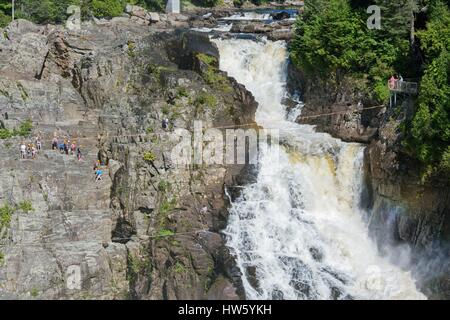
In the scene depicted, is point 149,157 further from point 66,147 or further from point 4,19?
point 4,19

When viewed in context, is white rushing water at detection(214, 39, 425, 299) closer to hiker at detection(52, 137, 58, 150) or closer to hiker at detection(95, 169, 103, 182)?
hiker at detection(95, 169, 103, 182)

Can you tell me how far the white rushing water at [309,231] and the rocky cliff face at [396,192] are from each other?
782 millimetres

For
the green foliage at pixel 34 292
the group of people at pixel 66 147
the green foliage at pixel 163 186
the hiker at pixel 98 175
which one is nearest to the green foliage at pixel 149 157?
the green foliage at pixel 163 186

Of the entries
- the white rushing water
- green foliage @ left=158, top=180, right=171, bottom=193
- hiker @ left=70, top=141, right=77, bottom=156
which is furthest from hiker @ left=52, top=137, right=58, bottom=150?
the white rushing water

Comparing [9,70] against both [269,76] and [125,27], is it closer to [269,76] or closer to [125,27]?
[125,27]

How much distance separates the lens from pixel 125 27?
145ft

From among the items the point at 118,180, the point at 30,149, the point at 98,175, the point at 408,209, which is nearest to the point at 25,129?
the point at 30,149

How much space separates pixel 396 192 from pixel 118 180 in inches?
579

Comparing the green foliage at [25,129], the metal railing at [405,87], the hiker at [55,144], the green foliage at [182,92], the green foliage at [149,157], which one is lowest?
the green foliage at [149,157]

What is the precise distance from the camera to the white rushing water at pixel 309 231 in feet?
→ 86.8

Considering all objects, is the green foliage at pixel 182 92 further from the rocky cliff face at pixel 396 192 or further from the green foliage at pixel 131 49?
the rocky cliff face at pixel 396 192

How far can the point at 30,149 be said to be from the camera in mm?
31641

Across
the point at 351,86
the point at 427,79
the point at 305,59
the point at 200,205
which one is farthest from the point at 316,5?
the point at 200,205

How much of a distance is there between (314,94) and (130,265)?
15.9 m
